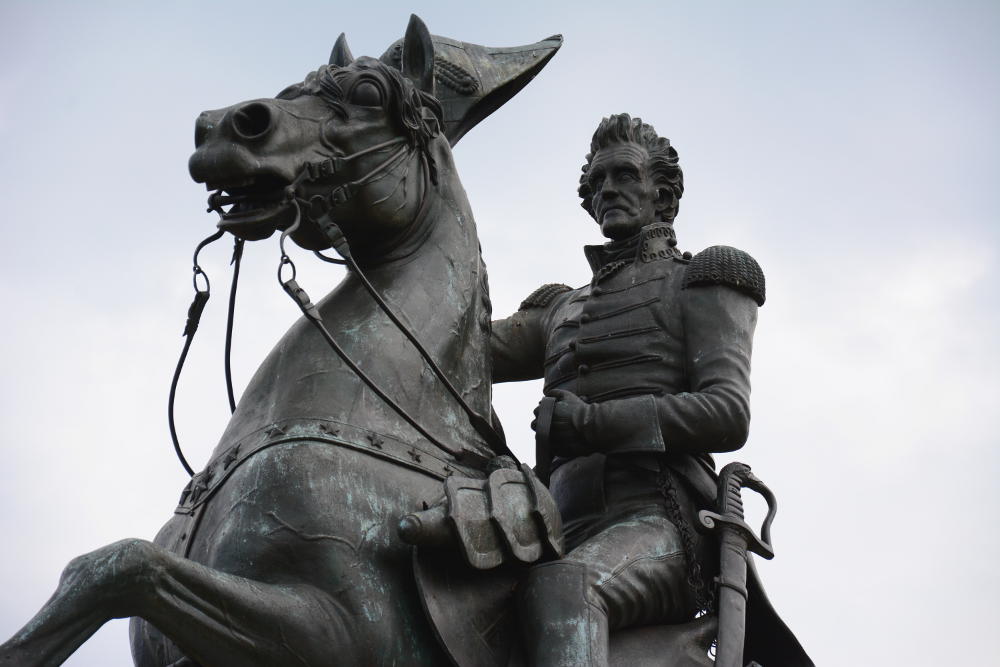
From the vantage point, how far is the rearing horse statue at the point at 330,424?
224 inches

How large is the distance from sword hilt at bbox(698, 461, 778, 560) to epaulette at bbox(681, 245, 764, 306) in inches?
34.4

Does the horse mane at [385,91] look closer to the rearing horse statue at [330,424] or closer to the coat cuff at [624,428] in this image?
the rearing horse statue at [330,424]

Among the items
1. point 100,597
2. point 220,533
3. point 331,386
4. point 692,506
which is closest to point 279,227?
point 331,386

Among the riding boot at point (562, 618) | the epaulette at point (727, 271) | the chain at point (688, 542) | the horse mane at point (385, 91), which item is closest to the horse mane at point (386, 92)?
the horse mane at point (385, 91)

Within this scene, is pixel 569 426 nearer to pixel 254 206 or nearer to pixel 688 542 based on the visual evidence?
pixel 688 542

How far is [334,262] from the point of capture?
6.71 metres

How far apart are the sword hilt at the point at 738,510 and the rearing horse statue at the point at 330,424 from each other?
3.42ft

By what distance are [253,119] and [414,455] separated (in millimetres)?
1503

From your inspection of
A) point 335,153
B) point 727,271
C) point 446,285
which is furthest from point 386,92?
point 727,271

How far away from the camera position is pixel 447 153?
7.40 m

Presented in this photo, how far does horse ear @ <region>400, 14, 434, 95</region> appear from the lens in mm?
7363

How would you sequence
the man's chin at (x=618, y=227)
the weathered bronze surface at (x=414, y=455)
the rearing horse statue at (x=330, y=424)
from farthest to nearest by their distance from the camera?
the man's chin at (x=618, y=227) < the weathered bronze surface at (x=414, y=455) < the rearing horse statue at (x=330, y=424)

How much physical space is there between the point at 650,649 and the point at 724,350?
1.47 meters

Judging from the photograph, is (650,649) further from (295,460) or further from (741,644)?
(295,460)
